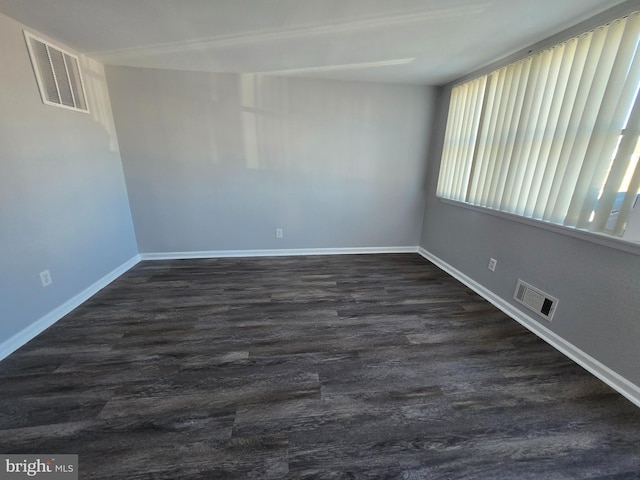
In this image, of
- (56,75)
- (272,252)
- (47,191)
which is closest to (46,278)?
(47,191)

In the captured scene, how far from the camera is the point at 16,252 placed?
6.05 feet

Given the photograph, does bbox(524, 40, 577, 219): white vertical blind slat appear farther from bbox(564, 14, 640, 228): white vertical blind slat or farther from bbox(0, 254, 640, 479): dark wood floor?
bbox(0, 254, 640, 479): dark wood floor

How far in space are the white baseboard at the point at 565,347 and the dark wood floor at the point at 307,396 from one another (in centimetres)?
6

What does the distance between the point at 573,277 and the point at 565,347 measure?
525 millimetres

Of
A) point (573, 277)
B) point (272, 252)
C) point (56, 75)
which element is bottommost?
point (272, 252)

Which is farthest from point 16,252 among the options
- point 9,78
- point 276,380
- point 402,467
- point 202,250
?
point 402,467

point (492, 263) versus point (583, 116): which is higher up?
point (583, 116)

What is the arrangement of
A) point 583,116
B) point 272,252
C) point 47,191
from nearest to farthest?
point 583,116 → point 47,191 → point 272,252

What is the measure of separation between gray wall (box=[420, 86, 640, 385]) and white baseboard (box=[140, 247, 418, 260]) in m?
1.19

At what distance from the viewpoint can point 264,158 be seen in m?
3.31

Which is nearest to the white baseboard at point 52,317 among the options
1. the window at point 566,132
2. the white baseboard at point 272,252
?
the white baseboard at point 272,252

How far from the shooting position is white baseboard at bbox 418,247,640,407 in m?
1.55

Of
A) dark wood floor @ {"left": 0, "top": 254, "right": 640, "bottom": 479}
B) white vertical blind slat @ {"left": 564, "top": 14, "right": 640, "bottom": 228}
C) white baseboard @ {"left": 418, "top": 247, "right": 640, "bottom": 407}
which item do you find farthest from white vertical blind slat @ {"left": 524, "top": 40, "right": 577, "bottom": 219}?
dark wood floor @ {"left": 0, "top": 254, "right": 640, "bottom": 479}

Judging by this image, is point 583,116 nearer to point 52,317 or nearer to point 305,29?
point 305,29
